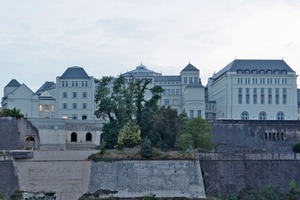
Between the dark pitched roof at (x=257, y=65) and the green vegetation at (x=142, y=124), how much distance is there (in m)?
22.2

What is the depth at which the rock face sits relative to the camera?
119 ft

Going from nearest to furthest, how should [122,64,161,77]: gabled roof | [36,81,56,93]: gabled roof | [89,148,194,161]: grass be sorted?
[89,148,194,161]: grass → [36,81,56,93]: gabled roof → [122,64,161,77]: gabled roof

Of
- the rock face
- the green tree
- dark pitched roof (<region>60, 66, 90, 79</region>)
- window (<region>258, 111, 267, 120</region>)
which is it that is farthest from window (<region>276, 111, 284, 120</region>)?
the rock face

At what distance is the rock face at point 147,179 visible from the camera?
36188 mm

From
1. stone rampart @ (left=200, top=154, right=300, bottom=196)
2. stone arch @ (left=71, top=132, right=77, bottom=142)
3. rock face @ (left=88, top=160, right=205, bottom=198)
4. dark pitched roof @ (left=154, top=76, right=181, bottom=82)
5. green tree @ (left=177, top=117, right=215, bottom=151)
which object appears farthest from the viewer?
dark pitched roof @ (left=154, top=76, right=181, bottom=82)

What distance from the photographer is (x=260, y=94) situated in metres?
72.8

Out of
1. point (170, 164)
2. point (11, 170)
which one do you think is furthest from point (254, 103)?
point (11, 170)

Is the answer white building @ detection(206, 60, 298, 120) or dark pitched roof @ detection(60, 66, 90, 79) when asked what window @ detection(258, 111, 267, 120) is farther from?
dark pitched roof @ detection(60, 66, 90, 79)

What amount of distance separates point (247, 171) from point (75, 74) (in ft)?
115

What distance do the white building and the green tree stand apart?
24.7 meters

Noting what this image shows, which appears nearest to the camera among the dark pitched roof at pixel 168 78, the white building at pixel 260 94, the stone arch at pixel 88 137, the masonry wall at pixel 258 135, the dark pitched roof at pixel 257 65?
the masonry wall at pixel 258 135

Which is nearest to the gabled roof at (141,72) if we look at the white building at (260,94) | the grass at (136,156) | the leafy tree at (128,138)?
the white building at (260,94)

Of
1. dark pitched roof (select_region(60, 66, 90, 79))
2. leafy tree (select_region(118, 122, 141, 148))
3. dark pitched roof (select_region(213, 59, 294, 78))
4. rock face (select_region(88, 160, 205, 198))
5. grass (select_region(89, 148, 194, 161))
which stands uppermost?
dark pitched roof (select_region(213, 59, 294, 78))

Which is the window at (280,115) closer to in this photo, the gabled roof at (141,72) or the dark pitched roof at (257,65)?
the dark pitched roof at (257,65)
